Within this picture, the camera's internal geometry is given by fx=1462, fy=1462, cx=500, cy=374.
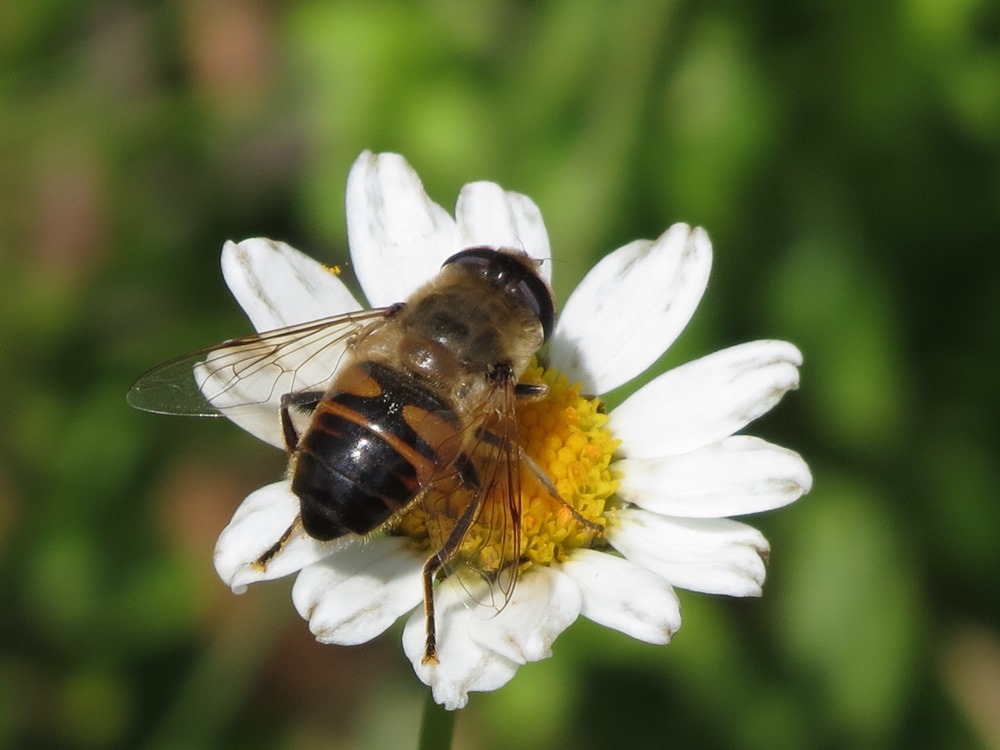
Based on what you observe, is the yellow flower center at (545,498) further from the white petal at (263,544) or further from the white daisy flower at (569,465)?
the white petal at (263,544)

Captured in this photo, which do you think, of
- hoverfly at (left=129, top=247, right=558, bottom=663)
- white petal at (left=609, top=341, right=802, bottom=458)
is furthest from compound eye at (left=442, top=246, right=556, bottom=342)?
white petal at (left=609, top=341, right=802, bottom=458)

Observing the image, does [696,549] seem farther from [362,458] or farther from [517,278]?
[362,458]

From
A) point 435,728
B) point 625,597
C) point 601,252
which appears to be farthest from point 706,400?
point 601,252

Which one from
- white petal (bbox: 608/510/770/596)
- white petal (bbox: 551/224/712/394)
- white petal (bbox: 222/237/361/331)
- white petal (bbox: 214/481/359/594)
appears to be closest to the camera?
white petal (bbox: 608/510/770/596)

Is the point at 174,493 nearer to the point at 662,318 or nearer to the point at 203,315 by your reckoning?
the point at 203,315

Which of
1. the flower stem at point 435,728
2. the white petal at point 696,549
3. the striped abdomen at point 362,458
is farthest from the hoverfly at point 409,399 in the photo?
the white petal at point 696,549

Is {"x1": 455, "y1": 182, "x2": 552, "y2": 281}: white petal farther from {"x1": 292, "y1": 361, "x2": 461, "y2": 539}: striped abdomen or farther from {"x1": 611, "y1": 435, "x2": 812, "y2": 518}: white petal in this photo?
{"x1": 292, "y1": 361, "x2": 461, "y2": 539}: striped abdomen

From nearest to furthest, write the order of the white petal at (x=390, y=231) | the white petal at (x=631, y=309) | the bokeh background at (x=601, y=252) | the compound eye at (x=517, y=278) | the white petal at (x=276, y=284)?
the compound eye at (x=517, y=278)
the white petal at (x=276, y=284)
the white petal at (x=631, y=309)
the white petal at (x=390, y=231)
the bokeh background at (x=601, y=252)

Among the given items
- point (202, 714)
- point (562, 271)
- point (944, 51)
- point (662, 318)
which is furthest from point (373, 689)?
point (944, 51)
